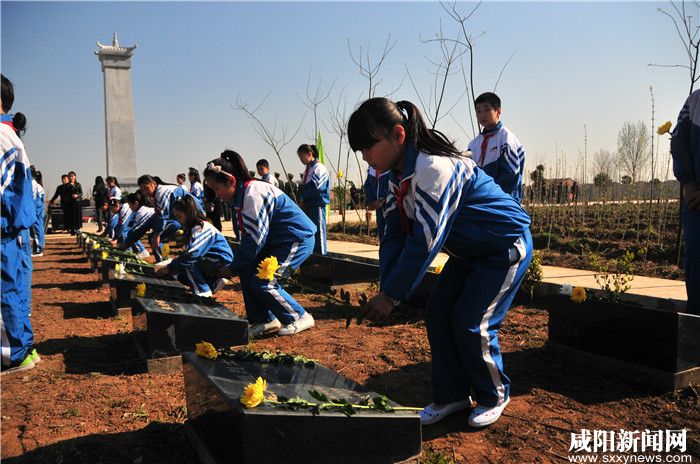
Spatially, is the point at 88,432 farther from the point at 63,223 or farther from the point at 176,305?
the point at 63,223

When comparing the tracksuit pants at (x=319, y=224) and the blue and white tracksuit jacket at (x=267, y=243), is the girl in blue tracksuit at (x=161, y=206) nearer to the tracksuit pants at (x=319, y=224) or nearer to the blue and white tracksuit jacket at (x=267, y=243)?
the tracksuit pants at (x=319, y=224)

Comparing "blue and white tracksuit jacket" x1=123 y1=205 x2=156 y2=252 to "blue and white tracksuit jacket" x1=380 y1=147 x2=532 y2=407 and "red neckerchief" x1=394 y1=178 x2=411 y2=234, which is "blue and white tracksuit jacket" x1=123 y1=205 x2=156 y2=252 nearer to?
"blue and white tracksuit jacket" x1=380 y1=147 x2=532 y2=407

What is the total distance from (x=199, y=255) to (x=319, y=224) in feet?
10.4

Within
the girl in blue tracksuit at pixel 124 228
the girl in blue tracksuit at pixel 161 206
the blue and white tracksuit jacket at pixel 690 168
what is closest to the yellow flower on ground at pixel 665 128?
the blue and white tracksuit jacket at pixel 690 168

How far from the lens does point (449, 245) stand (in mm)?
2705

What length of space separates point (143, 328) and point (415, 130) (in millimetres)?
2601

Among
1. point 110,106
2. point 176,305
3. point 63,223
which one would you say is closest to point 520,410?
point 176,305

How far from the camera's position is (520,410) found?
299 centimetres

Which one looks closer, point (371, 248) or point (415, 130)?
point (415, 130)

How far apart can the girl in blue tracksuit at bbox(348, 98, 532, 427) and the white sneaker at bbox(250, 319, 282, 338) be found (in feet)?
6.88

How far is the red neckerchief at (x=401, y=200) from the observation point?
2.53 metres

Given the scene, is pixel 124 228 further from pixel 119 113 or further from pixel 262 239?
pixel 119 113

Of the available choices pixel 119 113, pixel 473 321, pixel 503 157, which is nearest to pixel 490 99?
pixel 503 157

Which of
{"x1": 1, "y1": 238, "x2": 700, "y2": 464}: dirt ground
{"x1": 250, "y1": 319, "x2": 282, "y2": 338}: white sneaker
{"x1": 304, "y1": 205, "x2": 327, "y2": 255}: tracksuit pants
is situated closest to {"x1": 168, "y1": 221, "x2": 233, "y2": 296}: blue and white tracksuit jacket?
{"x1": 1, "y1": 238, "x2": 700, "y2": 464}: dirt ground
